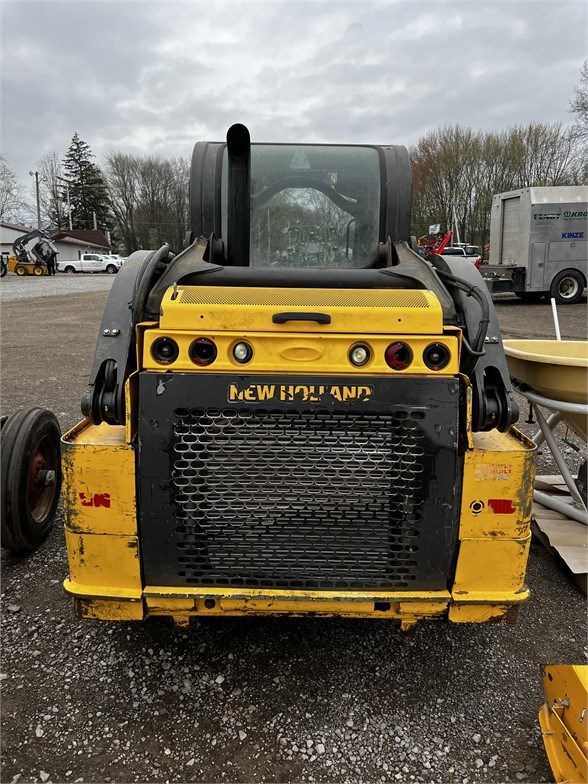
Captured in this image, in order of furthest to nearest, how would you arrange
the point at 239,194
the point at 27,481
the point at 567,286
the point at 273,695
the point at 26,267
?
1. the point at 26,267
2. the point at 567,286
3. the point at 27,481
4. the point at 239,194
5. the point at 273,695

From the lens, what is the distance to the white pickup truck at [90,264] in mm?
45562

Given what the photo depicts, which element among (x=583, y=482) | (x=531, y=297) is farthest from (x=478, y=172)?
(x=583, y=482)

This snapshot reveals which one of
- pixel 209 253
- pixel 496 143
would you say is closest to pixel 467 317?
pixel 209 253

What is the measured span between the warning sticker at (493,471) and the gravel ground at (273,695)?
995 mm

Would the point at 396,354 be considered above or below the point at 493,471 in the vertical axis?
above

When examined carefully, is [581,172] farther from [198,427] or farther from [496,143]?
[198,427]

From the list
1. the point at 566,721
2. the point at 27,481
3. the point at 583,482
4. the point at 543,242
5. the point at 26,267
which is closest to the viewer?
the point at 566,721

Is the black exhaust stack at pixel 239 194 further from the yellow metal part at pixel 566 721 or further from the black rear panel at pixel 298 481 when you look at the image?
the yellow metal part at pixel 566 721

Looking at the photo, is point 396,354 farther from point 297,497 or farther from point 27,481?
point 27,481

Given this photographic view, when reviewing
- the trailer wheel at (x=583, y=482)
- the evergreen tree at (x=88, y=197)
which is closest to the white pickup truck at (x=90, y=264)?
the evergreen tree at (x=88, y=197)

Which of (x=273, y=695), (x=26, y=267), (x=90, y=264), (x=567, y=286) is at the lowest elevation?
(x=273, y=695)

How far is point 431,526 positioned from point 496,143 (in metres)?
41.3

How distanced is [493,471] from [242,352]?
3.53 ft

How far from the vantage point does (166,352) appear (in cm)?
223
